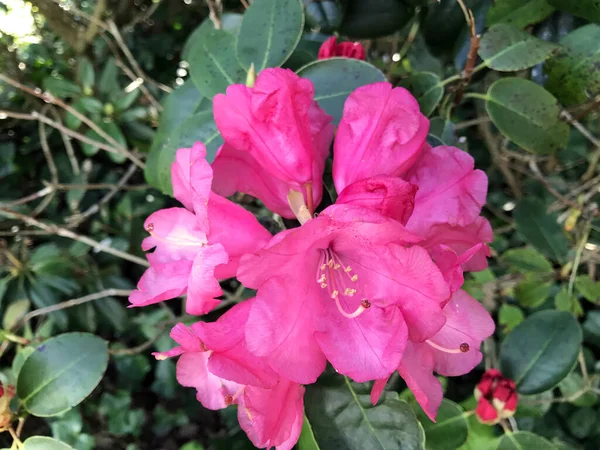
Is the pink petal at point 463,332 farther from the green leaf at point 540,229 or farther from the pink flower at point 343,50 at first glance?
the green leaf at point 540,229

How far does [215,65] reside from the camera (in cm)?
82

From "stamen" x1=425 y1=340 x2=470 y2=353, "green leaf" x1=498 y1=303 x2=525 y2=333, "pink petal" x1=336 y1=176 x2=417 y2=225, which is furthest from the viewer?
"green leaf" x1=498 y1=303 x2=525 y2=333

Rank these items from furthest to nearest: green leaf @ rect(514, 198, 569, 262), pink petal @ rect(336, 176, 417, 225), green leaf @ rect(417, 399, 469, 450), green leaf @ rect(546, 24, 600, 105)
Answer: green leaf @ rect(514, 198, 569, 262), green leaf @ rect(417, 399, 469, 450), green leaf @ rect(546, 24, 600, 105), pink petal @ rect(336, 176, 417, 225)

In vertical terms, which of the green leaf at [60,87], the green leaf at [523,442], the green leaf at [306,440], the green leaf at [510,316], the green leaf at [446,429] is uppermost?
the green leaf at [60,87]

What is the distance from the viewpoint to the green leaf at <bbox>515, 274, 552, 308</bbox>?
1.20m

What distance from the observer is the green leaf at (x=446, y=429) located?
0.88 metres

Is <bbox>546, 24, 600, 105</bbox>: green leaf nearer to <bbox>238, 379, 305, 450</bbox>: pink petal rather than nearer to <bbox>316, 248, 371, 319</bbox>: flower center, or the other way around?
<bbox>316, 248, 371, 319</bbox>: flower center

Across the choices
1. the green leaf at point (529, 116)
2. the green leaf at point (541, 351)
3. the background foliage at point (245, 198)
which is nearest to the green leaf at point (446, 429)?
the background foliage at point (245, 198)

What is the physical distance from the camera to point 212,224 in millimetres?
562

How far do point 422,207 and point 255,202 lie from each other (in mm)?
686

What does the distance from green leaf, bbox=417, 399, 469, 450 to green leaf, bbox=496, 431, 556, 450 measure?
99mm

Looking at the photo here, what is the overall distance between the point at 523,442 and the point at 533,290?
0.42 meters

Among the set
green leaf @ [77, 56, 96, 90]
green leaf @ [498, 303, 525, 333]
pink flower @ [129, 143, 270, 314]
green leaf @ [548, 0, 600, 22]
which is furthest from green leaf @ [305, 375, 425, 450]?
green leaf @ [77, 56, 96, 90]

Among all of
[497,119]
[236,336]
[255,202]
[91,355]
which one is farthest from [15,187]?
[497,119]
